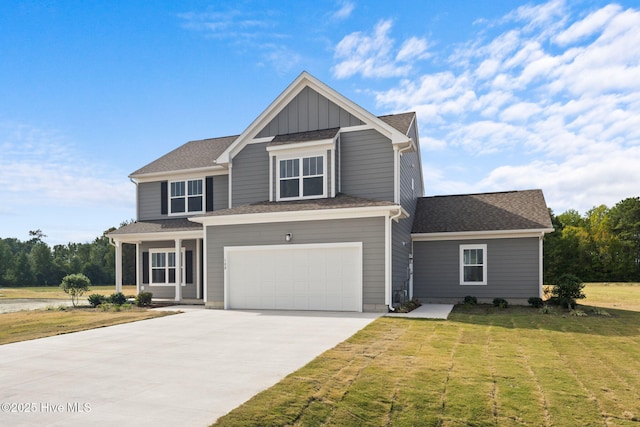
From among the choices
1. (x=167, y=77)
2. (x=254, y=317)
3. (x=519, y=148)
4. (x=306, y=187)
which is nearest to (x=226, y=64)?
(x=167, y=77)

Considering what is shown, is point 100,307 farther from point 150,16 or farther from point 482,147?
point 482,147

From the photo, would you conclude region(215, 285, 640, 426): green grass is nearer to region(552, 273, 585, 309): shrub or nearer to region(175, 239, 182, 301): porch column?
region(552, 273, 585, 309): shrub

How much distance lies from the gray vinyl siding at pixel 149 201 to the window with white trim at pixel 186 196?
0.91 m

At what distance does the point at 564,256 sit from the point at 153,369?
47516 millimetres

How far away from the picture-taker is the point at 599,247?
51406 mm

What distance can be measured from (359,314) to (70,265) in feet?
174

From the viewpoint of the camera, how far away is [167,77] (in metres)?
19.3

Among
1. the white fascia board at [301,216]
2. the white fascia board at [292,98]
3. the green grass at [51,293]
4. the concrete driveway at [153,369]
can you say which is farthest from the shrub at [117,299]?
the concrete driveway at [153,369]

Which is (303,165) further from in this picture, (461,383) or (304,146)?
(461,383)

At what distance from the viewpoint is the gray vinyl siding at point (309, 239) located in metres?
15.0

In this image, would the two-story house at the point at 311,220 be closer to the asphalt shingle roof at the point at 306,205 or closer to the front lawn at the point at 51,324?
the asphalt shingle roof at the point at 306,205

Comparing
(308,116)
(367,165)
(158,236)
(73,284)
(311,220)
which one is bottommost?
(73,284)

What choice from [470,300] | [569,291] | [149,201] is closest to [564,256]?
[569,291]

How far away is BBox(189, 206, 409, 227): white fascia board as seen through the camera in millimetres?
14829
